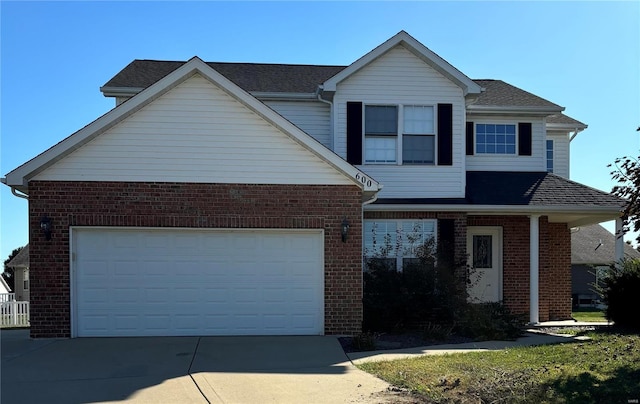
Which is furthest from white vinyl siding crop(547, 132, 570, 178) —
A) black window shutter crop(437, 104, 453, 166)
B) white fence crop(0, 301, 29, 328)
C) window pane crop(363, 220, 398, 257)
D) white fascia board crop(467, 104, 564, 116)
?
white fence crop(0, 301, 29, 328)

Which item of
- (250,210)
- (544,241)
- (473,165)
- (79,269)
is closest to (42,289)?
(79,269)

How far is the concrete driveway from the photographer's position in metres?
6.58

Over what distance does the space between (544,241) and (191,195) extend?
1001cm

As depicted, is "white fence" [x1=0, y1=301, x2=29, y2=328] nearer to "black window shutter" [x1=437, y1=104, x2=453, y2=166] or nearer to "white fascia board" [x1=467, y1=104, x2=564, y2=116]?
"black window shutter" [x1=437, y1=104, x2=453, y2=166]

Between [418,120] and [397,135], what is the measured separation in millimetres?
687

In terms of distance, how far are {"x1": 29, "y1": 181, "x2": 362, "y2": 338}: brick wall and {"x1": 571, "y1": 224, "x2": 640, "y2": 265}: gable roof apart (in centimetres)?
1723

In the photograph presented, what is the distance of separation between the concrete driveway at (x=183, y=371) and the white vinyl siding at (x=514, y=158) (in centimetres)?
724

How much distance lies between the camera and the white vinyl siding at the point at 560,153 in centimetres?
1638

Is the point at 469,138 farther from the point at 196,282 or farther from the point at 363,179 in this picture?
the point at 196,282

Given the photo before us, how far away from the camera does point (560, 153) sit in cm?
1642

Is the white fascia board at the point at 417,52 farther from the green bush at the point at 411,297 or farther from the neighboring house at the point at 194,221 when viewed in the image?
the green bush at the point at 411,297

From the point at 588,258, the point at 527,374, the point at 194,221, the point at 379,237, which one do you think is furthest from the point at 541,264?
the point at 588,258

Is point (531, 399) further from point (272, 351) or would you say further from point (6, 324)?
point (6, 324)

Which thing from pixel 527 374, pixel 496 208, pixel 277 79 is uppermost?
pixel 277 79
